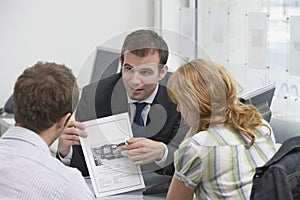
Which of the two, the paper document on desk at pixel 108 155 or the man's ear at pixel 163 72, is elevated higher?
the man's ear at pixel 163 72

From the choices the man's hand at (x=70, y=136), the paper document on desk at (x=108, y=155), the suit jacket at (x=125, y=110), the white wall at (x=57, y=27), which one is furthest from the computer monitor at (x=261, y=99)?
the white wall at (x=57, y=27)

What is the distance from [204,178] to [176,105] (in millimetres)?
257

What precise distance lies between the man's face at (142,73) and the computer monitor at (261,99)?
1.11 feet

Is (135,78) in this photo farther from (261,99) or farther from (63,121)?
(261,99)

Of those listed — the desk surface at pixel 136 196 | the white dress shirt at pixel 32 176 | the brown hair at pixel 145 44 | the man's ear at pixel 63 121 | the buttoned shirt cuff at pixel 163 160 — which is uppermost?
the brown hair at pixel 145 44

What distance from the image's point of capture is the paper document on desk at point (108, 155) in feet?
6.56

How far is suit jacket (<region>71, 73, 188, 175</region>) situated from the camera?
196cm

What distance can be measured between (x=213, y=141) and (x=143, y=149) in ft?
1.06

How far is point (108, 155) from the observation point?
79.5 inches

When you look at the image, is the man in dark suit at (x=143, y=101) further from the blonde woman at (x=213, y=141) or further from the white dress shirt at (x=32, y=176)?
the white dress shirt at (x=32, y=176)

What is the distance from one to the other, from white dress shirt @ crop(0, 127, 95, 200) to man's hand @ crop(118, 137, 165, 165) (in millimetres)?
452

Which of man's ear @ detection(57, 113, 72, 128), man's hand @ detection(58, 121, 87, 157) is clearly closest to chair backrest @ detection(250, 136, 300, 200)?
man's ear @ detection(57, 113, 72, 128)

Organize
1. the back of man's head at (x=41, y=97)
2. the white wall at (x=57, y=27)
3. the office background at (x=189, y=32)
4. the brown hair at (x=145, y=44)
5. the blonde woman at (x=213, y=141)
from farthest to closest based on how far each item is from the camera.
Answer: the white wall at (x=57, y=27) < the office background at (x=189, y=32) < the brown hair at (x=145, y=44) < the blonde woman at (x=213, y=141) < the back of man's head at (x=41, y=97)

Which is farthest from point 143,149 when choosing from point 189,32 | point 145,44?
point 189,32
